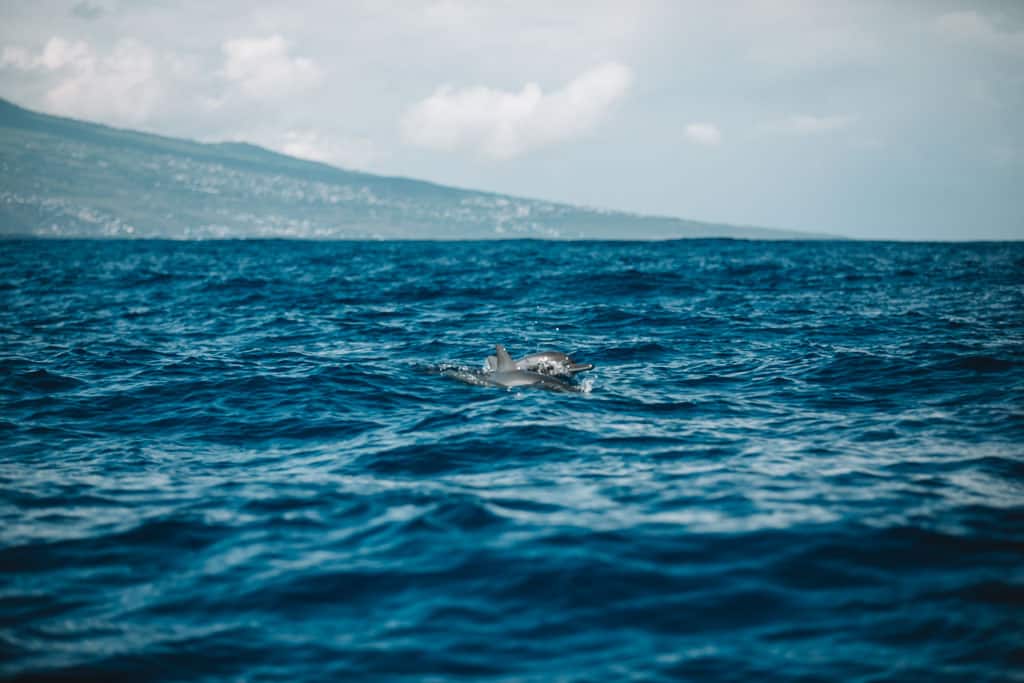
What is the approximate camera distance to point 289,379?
18031 mm

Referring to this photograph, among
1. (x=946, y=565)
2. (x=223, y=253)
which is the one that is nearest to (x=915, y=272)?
(x=946, y=565)

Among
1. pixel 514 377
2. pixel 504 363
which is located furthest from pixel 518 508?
pixel 504 363

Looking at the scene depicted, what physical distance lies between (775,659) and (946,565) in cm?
265

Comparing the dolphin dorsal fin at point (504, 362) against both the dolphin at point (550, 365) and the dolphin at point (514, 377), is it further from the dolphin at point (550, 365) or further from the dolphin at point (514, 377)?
the dolphin at point (550, 365)

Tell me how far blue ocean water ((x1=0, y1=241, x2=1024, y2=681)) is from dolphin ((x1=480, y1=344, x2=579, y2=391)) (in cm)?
37

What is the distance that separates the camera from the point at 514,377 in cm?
1656

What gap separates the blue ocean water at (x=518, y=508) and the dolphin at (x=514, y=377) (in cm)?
37

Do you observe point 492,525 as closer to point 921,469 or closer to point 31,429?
point 921,469

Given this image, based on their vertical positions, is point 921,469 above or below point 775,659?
above

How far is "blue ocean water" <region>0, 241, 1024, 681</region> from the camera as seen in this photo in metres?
6.50

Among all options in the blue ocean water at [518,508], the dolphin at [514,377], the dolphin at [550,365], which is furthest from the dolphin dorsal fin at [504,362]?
the blue ocean water at [518,508]

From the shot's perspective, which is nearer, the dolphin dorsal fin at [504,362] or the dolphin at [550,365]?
the dolphin dorsal fin at [504,362]

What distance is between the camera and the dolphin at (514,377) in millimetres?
16266

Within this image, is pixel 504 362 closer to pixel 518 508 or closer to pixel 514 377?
pixel 514 377
